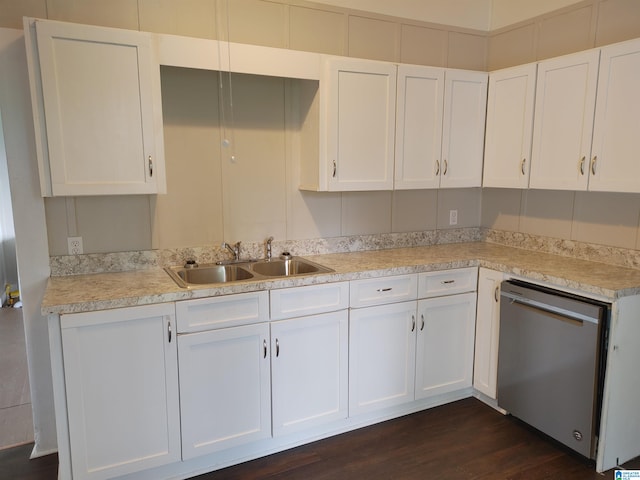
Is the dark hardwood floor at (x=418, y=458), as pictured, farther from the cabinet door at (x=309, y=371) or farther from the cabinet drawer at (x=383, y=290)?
the cabinet drawer at (x=383, y=290)

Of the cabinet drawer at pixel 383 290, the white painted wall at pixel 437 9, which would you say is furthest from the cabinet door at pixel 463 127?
the cabinet drawer at pixel 383 290

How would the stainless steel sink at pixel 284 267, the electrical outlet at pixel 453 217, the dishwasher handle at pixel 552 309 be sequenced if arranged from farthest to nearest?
the electrical outlet at pixel 453 217
the stainless steel sink at pixel 284 267
the dishwasher handle at pixel 552 309

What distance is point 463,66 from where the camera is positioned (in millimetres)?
3207

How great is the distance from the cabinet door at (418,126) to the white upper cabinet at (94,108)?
1.41 m

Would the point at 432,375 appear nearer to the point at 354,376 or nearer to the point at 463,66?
the point at 354,376

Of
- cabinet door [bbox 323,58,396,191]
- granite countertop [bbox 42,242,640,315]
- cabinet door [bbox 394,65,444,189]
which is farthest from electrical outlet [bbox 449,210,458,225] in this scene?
cabinet door [bbox 323,58,396,191]

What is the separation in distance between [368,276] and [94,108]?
1582 millimetres

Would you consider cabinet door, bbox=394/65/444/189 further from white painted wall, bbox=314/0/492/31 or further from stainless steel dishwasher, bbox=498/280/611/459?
stainless steel dishwasher, bbox=498/280/611/459

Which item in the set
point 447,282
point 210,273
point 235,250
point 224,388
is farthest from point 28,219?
point 447,282

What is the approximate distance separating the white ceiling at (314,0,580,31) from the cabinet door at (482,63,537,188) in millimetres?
518

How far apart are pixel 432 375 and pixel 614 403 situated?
3.09 ft

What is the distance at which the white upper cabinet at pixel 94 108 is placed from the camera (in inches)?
74.7

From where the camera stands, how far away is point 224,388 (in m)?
2.14

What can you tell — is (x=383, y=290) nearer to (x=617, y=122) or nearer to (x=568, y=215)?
(x=568, y=215)
